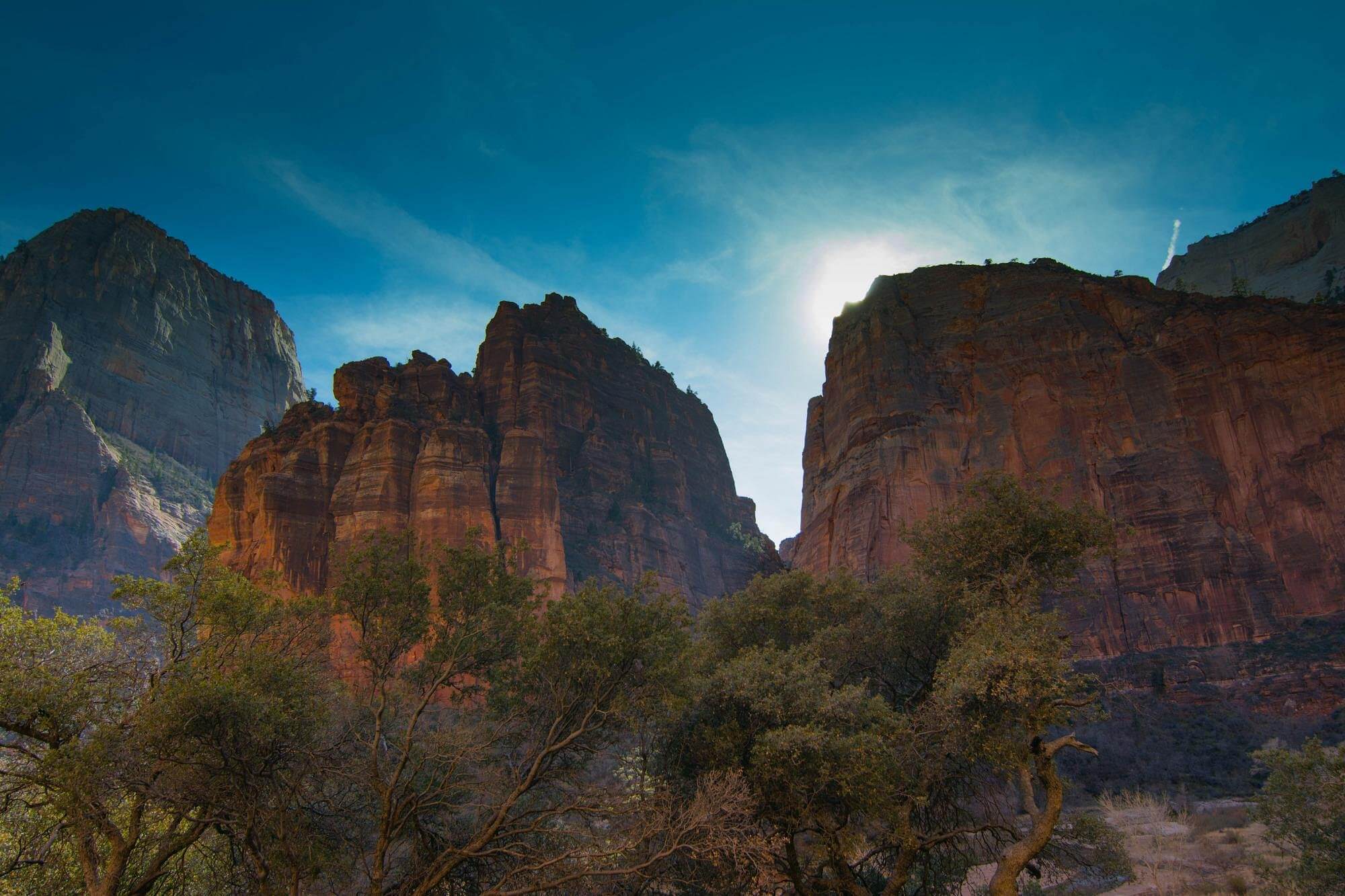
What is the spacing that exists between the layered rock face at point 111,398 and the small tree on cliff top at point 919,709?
359ft

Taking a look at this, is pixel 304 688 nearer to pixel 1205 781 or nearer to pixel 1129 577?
pixel 1205 781

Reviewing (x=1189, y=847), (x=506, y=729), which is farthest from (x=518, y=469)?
(x=1189, y=847)

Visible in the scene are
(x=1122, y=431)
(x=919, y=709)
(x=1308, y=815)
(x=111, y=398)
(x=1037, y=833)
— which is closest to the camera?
(x=1037, y=833)

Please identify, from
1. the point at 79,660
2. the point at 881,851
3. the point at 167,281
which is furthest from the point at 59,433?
the point at 881,851

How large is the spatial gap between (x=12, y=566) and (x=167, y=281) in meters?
66.6

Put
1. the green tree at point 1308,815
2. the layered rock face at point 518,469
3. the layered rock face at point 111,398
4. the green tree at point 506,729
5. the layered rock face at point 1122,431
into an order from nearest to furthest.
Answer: the green tree at point 1308,815, the green tree at point 506,729, the layered rock face at point 1122,431, the layered rock face at point 518,469, the layered rock face at point 111,398

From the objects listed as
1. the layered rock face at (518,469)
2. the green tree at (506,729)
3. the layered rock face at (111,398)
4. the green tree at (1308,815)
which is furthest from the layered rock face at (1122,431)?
the layered rock face at (111,398)

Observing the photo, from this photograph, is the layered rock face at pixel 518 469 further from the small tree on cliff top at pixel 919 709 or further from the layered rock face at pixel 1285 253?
the layered rock face at pixel 1285 253

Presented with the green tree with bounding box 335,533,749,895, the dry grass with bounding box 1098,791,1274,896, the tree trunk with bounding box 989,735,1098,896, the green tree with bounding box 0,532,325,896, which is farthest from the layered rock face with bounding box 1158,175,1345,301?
the green tree with bounding box 0,532,325,896

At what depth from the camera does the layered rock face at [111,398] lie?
101125 millimetres

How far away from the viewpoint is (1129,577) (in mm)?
49344

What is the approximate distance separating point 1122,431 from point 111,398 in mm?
138652

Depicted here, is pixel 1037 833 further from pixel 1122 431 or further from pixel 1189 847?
pixel 1122 431

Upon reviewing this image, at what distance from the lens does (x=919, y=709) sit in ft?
52.5
